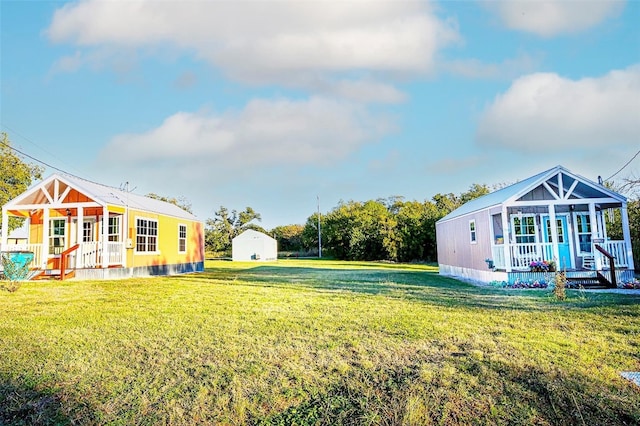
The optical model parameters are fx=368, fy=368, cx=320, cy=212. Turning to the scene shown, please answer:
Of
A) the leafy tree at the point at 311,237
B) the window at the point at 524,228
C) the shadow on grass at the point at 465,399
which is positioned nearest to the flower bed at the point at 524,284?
the window at the point at 524,228

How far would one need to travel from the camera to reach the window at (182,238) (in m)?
18.5

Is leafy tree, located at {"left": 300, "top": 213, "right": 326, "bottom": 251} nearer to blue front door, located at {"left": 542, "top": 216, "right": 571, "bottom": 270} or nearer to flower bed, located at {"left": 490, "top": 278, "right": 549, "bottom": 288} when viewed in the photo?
blue front door, located at {"left": 542, "top": 216, "right": 571, "bottom": 270}

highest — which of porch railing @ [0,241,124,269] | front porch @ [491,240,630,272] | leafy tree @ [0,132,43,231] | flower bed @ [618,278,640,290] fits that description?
leafy tree @ [0,132,43,231]

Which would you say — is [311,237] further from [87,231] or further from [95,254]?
[95,254]

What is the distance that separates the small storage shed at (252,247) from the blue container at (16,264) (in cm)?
2529

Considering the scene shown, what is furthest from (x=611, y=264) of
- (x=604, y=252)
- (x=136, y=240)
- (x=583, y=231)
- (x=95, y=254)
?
(x=95, y=254)

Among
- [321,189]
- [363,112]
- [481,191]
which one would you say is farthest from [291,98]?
[321,189]

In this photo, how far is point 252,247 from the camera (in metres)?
38.2

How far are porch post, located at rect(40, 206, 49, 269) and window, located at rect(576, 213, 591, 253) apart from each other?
2019 centimetres

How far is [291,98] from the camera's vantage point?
1866cm

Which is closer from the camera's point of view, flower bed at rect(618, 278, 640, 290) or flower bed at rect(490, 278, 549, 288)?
flower bed at rect(618, 278, 640, 290)

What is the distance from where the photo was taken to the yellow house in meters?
13.9

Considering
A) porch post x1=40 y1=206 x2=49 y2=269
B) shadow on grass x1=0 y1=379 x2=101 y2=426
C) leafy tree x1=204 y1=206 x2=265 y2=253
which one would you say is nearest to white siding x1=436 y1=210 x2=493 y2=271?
Result: shadow on grass x1=0 y1=379 x2=101 y2=426

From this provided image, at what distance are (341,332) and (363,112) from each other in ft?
52.0
